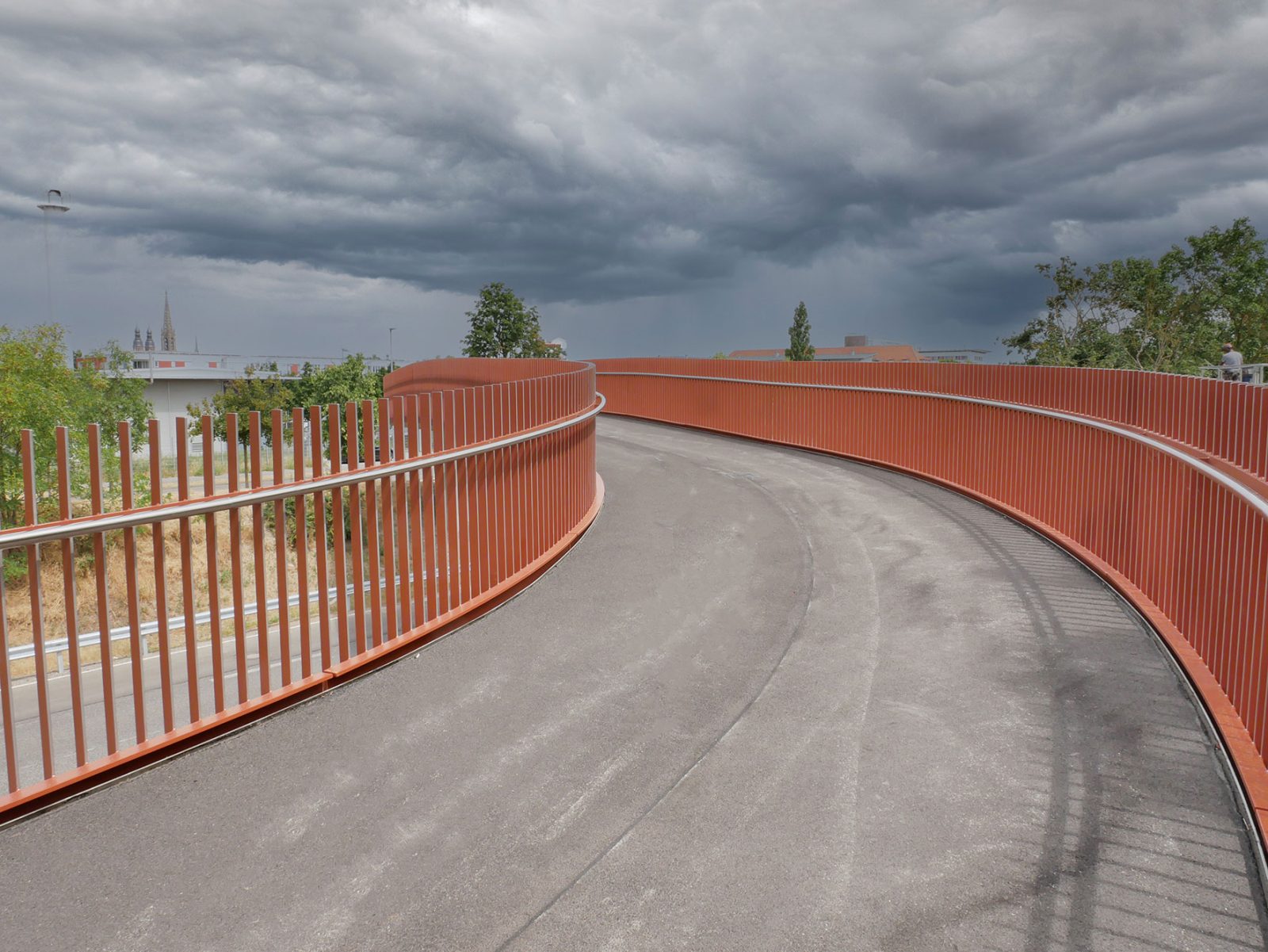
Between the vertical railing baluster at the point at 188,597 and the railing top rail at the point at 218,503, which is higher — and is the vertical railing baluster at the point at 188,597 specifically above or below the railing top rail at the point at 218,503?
below

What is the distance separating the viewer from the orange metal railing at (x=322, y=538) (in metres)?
4.74

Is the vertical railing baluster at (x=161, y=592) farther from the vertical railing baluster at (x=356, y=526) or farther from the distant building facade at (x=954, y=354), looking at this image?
the distant building facade at (x=954, y=354)

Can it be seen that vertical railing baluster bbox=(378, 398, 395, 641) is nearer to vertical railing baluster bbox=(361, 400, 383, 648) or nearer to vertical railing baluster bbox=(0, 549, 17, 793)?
vertical railing baluster bbox=(361, 400, 383, 648)

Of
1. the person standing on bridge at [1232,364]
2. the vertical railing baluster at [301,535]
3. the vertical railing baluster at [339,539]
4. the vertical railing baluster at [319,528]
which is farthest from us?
the person standing on bridge at [1232,364]

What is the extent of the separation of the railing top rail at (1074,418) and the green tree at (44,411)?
30940mm

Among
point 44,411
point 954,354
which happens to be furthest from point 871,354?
point 44,411

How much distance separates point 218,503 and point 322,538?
812 mm

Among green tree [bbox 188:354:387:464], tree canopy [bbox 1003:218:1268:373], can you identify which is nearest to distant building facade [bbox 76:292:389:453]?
green tree [bbox 188:354:387:464]

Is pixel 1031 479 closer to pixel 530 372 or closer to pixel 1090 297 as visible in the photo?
pixel 530 372

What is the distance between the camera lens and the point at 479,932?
12.1 feet

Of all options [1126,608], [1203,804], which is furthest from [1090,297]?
[1203,804]

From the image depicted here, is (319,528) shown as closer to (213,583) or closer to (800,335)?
(213,583)

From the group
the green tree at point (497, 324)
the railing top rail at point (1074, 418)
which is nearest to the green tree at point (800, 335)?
the green tree at point (497, 324)

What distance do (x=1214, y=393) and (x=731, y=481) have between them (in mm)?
8758
